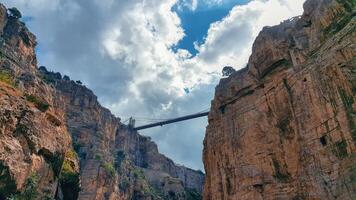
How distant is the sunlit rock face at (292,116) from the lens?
111 ft

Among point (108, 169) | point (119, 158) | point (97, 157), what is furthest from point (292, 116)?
point (119, 158)

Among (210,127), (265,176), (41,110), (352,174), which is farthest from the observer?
(210,127)

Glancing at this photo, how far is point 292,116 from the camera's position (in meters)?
41.7

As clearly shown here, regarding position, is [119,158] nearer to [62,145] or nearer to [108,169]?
[108,169]

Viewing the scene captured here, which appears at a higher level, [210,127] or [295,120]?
[210,127]

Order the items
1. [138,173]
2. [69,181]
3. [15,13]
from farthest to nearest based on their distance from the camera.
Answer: [138,173] < [15,13] < [69,181]

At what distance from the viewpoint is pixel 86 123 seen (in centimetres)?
11219

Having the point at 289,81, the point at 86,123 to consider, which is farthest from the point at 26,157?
the point at 86,123

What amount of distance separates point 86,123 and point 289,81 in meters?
79.5

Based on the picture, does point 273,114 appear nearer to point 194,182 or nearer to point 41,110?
point 41,110

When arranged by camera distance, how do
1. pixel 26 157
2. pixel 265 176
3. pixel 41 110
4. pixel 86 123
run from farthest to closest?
pixel 86 123, pixel 41 110, pixel 265 176, pixel 26 157

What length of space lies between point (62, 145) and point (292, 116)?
92.8 ft

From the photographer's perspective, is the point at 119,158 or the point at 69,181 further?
the point at 119,158

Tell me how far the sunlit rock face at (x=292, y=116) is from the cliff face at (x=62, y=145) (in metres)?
20.2
